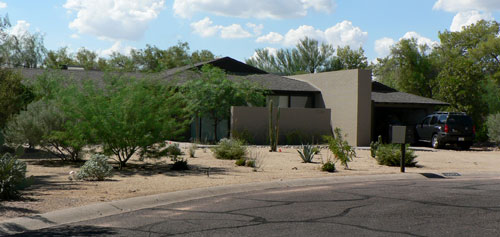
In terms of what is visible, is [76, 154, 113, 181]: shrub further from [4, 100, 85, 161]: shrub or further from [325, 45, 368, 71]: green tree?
[325, 45, 368, 71]: green tree

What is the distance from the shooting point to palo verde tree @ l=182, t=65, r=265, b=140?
28578 millimetres

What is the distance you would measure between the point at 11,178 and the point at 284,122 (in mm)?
20734

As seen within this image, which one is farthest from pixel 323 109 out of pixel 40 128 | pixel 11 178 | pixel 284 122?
pixel 11 178

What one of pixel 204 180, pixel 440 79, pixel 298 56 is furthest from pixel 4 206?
pixel 298 56

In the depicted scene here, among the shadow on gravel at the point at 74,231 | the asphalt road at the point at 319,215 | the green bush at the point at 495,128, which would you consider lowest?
the shadow on gravel at the point at 74,231

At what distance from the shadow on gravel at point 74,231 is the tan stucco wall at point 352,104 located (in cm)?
2192

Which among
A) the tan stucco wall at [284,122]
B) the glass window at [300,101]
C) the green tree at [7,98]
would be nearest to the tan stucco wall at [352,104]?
the tan stucco wall at [284,122]

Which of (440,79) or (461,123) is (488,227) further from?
(440,79)

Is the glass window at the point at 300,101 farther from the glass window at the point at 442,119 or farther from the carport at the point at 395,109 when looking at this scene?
the glass window at the point at 442,119

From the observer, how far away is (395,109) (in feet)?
114

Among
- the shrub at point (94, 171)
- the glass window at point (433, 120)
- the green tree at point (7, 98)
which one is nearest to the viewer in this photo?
the shrub at point (94, 171)

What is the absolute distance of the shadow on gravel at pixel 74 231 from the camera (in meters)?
7.40

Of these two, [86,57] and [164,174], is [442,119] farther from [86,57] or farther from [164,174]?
[86,57]

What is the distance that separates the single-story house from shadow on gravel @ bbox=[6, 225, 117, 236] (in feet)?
56.5
